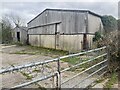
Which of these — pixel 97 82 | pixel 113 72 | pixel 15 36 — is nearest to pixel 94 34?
pixel 113 72

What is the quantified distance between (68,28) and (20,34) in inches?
491

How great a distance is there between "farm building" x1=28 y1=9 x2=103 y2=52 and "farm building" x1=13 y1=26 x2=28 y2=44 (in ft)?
18.7

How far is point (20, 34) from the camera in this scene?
83.7 feet

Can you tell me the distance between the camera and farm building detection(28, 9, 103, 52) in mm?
14531

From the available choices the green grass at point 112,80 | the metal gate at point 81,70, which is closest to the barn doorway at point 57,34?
the metal gate at point 81,70

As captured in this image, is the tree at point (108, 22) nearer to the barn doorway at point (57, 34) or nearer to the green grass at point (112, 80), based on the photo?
the barn doorway at point (57, 34)

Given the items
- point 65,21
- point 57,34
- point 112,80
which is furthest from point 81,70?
point 57,34

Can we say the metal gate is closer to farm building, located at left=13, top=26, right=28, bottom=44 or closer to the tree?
the tree

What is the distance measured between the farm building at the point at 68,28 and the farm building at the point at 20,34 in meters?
5.70

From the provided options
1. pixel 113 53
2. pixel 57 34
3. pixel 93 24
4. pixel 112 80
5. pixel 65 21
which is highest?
pixel 65 21

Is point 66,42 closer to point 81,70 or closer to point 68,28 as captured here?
point 68,28

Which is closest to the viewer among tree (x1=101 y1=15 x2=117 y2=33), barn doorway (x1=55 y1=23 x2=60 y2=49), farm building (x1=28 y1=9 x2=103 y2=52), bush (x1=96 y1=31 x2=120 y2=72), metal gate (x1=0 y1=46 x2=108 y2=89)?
metal gate (x1=0 y1=46 x2=108 y2=89)

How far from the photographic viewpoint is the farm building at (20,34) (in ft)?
79.0

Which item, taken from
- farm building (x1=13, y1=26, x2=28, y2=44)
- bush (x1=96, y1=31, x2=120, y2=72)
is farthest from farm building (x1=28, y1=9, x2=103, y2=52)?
bush (x1=96, y1=31, x2=120, y2=72)
